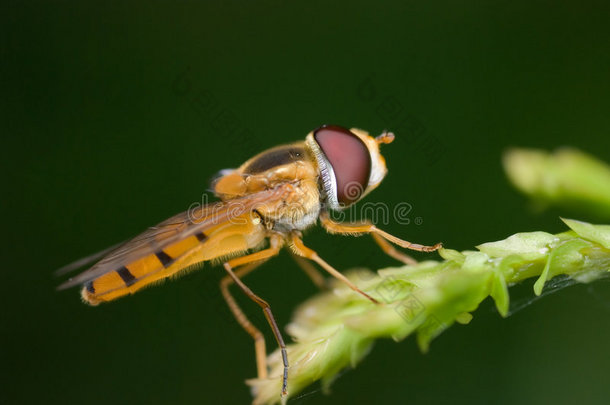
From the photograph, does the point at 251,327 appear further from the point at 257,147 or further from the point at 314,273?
the point at 257,147

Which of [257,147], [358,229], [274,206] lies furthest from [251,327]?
[257,147]

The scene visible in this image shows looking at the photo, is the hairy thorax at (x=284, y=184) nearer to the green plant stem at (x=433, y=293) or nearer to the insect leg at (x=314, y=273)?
the insect leg at (x=314, y=273)

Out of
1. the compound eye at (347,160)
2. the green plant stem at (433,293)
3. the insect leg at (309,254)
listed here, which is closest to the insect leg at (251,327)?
the insect leg at (309,254)

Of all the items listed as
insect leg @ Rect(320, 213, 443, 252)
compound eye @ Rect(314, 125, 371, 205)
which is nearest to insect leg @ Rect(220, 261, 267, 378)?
insect leg @ Rect(320, 213, 443, 252)

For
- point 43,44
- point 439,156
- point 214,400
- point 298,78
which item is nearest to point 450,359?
point 439,156

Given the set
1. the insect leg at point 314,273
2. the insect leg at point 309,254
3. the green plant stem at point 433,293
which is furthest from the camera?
the insect leg at point 314,273

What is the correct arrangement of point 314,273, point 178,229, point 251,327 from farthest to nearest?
point 314,273
point 251,327
point 178,229
